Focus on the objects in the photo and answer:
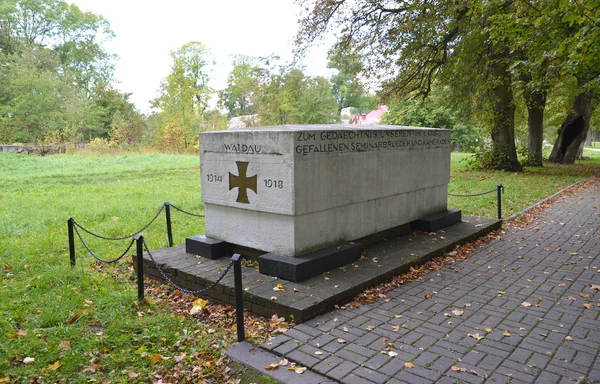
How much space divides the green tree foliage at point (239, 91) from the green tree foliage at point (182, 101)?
177 inches

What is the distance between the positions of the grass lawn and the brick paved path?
107 centimetres

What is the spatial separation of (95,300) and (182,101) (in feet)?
135

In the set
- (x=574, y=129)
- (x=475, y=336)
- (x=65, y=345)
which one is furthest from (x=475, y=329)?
(x=574, y=129)

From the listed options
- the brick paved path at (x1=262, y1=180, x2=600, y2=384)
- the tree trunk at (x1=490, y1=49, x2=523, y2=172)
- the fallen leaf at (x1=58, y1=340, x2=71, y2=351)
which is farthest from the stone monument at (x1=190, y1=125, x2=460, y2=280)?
the tree trunk at (x1=490, y1=49, x2=523, y2=172)

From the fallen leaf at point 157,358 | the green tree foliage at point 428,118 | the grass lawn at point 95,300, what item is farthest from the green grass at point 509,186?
the green tree foliage at point 428,118

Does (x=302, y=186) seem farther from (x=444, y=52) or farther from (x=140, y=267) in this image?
(x=444, y=52)

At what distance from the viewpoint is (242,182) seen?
6.50 meters

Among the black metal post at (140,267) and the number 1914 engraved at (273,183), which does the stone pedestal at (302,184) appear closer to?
the number 1914 engraved at (273,183)

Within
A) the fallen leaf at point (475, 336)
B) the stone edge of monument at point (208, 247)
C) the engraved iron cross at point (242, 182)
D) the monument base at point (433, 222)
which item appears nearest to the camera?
the fallen leaf at point (475, 336)

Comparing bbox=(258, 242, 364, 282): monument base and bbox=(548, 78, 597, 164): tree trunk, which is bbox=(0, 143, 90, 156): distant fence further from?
bbox=(548, 78, 597, 164): tree trunk

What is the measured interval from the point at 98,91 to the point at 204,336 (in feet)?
156

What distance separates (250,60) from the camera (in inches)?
2287

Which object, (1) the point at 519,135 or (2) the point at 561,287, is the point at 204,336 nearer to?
(2) the point at 561,287

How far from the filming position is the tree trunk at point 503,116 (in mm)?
18922
